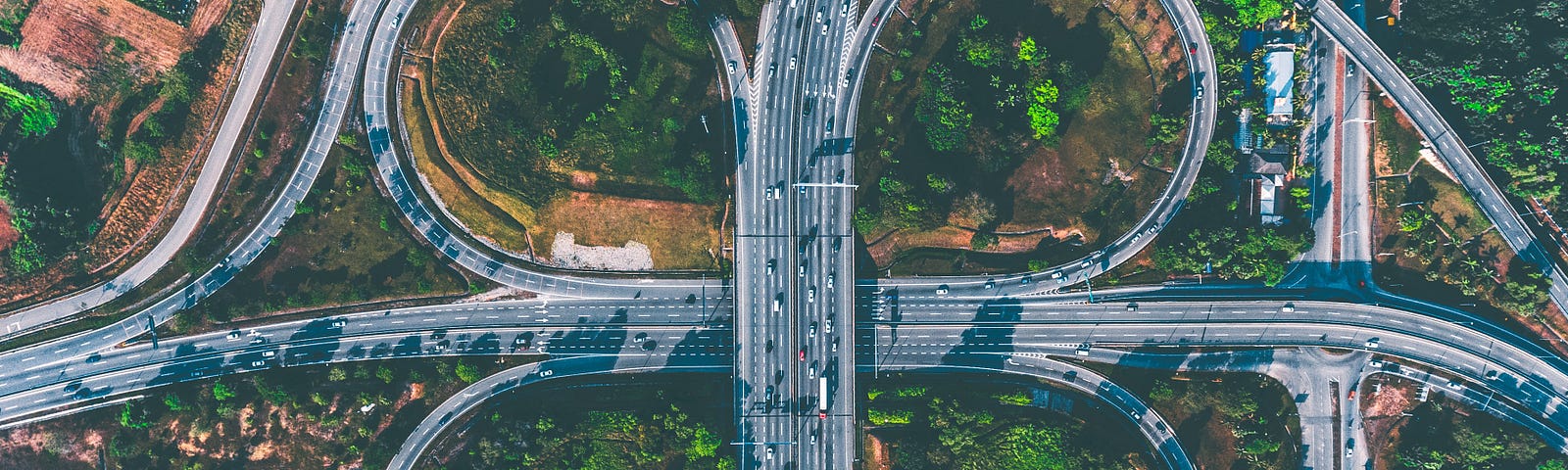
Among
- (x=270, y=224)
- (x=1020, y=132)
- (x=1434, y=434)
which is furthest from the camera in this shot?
(x=1434, y=434)

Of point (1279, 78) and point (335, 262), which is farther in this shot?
point (1279, 78)

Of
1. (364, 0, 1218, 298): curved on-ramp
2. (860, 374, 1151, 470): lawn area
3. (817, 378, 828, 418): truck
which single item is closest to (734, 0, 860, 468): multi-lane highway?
(817, 378, 828, 418): truck

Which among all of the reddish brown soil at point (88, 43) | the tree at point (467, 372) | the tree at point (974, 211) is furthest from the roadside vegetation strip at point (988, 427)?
the reddish brown soil at point (88, 43)

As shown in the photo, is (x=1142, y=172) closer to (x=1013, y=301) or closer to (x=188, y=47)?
(x=1013, y=301)

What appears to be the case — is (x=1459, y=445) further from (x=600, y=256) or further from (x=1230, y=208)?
(x=600, y=256)

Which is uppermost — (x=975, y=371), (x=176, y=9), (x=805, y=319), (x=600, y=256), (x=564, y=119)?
(x=176, y=9)

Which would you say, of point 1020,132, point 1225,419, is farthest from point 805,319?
point 1225,419

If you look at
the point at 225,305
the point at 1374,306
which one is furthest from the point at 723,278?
the point at 1374,306

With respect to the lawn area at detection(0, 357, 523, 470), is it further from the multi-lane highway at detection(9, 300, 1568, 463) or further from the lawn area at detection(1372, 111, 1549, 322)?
the lawn area at detection(1372, 111, 1549, 322)

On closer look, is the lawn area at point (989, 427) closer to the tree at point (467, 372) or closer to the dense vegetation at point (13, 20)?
the tree at point (467, 372)
